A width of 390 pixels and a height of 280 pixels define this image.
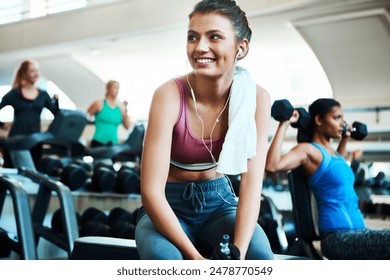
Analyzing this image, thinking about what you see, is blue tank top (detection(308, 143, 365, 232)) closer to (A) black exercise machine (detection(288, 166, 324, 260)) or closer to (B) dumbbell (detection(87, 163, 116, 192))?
(A) black exercise machine (detection(288, 166, 324, 260))

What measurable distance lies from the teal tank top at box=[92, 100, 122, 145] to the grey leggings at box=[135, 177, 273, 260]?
1.93ft

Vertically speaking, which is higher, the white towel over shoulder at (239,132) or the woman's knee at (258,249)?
the white towel over shoulder at (239,132)

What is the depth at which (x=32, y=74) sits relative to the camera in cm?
147

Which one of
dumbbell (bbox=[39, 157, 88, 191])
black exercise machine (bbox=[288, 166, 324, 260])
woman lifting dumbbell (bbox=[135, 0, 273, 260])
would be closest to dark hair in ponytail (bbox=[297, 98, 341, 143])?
black exercise machine (bbox=[288, 166, 324, 260])

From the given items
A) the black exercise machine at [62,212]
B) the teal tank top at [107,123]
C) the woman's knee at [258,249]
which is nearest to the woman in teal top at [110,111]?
the teal tank top at [107,123]

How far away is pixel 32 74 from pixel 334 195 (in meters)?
0.92

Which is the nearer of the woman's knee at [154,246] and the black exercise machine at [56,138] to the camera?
the woman's knee at [154,246]

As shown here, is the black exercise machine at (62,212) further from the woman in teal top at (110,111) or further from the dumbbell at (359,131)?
the dumbbell at (359,131)

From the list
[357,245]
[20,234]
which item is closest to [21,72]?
[20,234]

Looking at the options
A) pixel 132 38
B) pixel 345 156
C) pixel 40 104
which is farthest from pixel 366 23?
pixel 40 104

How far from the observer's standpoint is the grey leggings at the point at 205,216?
3.28ft

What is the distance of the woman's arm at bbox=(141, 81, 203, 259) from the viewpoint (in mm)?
957

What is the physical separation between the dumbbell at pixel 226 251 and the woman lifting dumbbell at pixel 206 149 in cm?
3

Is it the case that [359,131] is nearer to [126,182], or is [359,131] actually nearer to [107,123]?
[107,123]
